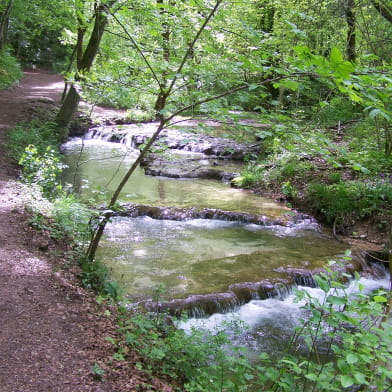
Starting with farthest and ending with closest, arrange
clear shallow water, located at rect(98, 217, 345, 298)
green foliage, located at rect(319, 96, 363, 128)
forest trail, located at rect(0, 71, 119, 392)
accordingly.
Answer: green foliage, located at rect(319, 96, 363, 128)
clear shallow water, located at rect(98, 217, 345, 298)
forest trail, located at rect(0, 71, 119, 392)

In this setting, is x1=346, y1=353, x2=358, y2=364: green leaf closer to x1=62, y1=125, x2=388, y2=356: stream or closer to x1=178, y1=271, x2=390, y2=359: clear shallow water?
x1=62, y1=125, x2=388, y2=356: stream

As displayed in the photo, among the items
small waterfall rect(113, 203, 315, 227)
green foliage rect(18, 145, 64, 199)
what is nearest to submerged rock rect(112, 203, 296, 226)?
small waterfall rect(113, 203, 315, 227)

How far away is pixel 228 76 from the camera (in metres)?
4.09

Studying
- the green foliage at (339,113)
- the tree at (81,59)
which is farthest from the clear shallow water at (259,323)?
the green foliage at (339,113)

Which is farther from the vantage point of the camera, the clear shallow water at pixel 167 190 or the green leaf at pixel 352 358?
the clear shallow water at pixel 167 190

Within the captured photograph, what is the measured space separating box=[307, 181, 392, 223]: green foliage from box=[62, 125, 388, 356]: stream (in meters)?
0.53

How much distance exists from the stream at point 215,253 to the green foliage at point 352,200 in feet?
1.75

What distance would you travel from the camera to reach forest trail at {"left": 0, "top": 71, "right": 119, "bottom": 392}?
2949 millimetres

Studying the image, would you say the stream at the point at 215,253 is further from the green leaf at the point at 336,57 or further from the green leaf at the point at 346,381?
the green leaf at the point at 336,57

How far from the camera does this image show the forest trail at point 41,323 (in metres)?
2.95

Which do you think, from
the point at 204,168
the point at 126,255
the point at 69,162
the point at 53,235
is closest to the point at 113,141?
the point at 69,162

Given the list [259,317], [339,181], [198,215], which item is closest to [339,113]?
[339,181]

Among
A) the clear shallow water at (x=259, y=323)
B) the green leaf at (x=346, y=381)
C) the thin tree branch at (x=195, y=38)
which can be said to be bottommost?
the clear shallow water at (x=259, y=323)

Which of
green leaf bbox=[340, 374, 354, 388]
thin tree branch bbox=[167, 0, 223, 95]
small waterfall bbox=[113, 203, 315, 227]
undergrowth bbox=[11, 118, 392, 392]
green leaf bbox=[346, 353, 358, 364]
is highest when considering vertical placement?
thin tree branch bbox=[167, 0, 223, 95]
